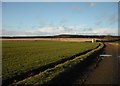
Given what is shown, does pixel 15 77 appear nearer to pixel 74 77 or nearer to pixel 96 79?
pixel 74 77

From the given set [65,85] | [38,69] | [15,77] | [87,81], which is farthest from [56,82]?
[38,69]

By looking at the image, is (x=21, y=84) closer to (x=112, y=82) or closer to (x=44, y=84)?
(x=44, y=84)

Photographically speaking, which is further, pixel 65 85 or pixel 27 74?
pixel 27 74

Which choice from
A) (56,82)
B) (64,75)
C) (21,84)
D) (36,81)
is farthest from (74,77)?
(21,84)

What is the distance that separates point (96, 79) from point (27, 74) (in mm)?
4704

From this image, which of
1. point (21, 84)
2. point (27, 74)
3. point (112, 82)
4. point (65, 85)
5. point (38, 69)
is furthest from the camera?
point (38, 69)

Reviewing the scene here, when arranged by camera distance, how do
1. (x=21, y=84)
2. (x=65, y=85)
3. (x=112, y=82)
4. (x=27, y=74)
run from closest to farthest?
(x=21, y=84)
(x=65, y=85)
(x=112, y=82)
(x=27, y=74)

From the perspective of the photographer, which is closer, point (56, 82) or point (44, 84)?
point (44, 84)

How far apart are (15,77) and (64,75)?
10.3 feet

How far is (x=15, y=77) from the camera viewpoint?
15.9 meters

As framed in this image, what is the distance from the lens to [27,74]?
1728 cm

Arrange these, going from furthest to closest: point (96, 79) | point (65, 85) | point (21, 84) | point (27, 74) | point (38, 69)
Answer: point (38, 69), point (27, 74), point (96, 79), point (65, 85), point (21, 84)

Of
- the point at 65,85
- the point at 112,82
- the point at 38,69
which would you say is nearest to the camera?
the point at 65,85

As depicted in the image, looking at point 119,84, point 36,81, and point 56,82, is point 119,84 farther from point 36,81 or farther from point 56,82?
point 36,81
